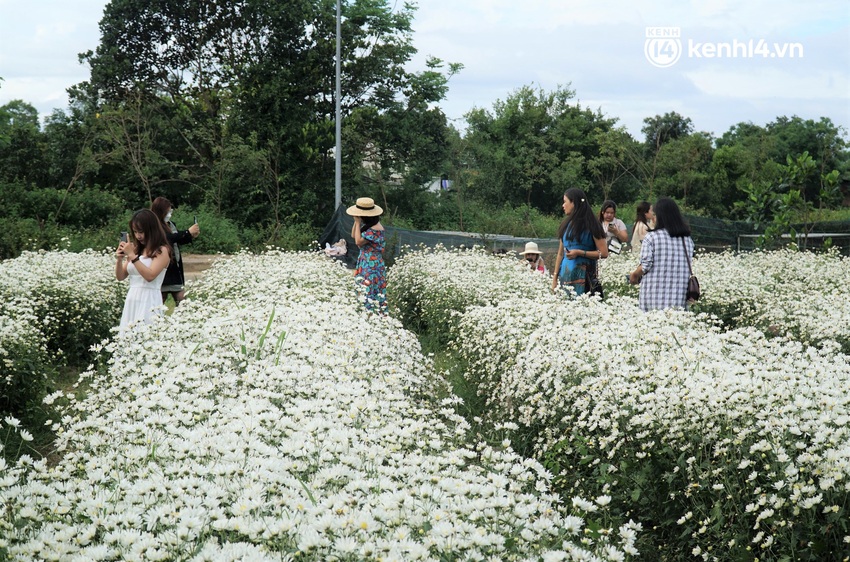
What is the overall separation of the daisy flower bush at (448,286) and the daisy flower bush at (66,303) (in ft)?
11.2

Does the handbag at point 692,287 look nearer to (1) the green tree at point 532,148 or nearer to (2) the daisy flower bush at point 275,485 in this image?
(2) the daisy flower bush at point 275,485

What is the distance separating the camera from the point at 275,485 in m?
2.96

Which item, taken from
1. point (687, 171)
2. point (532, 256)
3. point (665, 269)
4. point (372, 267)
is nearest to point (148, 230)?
point (372, 267)

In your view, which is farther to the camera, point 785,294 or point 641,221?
point 641,221

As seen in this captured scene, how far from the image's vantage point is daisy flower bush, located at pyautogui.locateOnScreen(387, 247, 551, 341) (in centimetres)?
984

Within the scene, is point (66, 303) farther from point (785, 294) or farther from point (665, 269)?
point (785, 294)

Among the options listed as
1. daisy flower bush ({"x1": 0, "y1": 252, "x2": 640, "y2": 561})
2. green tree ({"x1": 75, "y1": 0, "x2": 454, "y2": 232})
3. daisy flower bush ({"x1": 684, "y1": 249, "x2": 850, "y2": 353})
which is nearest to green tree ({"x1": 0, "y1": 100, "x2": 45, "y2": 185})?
green tree ({"x1": 75, "y1": 0, "x2": 454, "y2": 232})

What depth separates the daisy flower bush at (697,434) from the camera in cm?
343

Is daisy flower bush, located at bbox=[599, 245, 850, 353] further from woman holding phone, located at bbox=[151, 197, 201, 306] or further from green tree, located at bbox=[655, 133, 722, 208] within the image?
green tree, located at bbox=[655, 133, 722, 208]

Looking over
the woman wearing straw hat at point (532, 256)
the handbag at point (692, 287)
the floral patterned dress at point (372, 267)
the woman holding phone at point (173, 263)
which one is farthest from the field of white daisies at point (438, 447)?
the woman wearing straw hat at point (532, 256)

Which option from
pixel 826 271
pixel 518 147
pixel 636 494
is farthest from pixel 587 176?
pixel 636 494

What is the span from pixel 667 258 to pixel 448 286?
148 inches

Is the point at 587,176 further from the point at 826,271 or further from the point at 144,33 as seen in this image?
the point at 826,271

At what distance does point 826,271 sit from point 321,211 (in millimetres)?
20065
